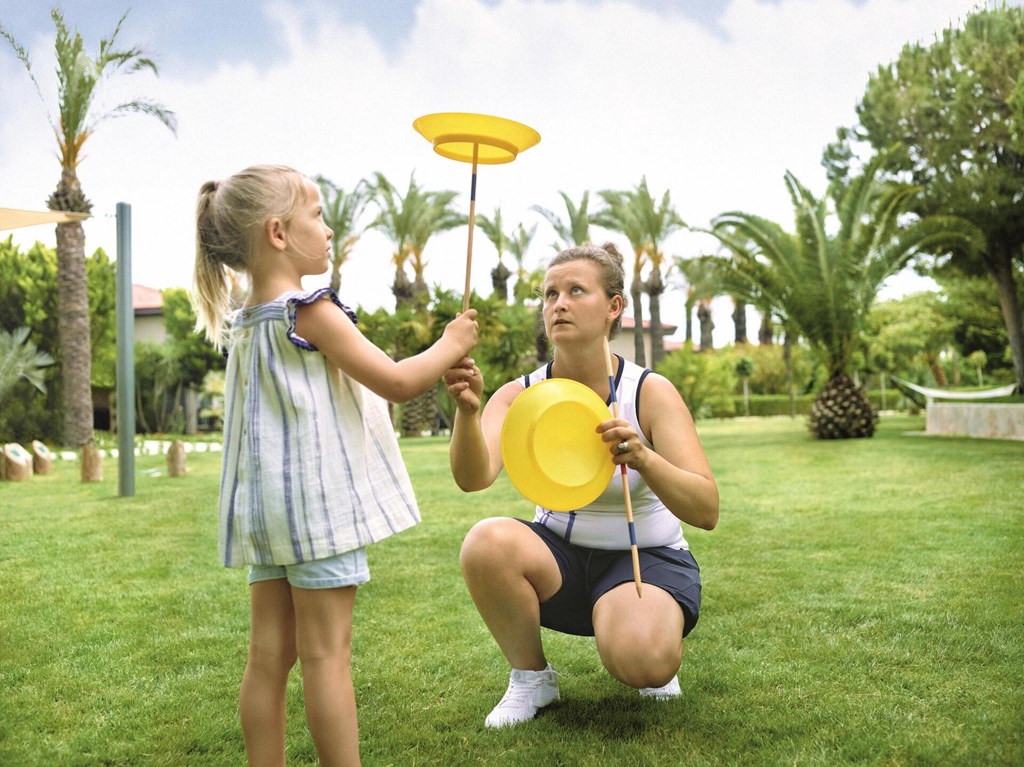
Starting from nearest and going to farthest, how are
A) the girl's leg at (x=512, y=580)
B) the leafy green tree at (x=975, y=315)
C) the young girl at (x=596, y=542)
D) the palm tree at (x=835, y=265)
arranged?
the young girl at (x=596, y=542) < the girl's leg at (x=512, y=580) < the palm tree at (x=835, y=265) < the leafy green tree at (x=975, y=315)

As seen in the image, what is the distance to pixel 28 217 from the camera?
3.09 meters

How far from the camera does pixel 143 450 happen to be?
55.3 feet

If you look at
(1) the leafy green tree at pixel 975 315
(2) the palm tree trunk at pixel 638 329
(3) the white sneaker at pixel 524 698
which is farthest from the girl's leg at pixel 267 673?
(2) the palm tree trunk at pixel 638 329

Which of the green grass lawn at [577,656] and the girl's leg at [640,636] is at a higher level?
the girl's leg at [640,636]

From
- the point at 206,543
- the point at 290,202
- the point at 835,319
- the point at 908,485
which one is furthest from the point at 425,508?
the point at 835,319

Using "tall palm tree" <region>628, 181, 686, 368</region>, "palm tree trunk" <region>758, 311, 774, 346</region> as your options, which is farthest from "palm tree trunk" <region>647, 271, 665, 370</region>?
"palm tree trunk" <region>758, 311, 774, 346</region>

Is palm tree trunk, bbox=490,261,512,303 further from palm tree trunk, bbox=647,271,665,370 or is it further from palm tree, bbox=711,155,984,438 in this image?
palm tree, bbox=711,155,984,438

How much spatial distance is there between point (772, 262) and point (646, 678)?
48.5ft

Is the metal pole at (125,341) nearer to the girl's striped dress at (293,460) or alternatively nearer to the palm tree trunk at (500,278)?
the girl's striped dress at (293,460)

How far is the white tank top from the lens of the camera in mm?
2678

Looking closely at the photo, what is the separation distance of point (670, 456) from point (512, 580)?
565 millimetres

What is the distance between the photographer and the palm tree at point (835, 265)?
15344mm

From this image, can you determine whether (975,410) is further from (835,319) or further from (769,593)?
(769,593)

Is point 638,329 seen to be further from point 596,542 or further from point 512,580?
point 512,580
